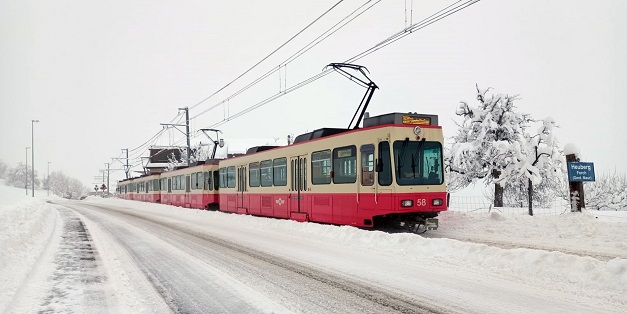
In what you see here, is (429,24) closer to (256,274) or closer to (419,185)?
(419,185)

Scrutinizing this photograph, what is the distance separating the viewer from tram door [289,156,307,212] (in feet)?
54.7

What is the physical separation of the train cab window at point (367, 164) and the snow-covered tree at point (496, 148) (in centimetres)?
1683

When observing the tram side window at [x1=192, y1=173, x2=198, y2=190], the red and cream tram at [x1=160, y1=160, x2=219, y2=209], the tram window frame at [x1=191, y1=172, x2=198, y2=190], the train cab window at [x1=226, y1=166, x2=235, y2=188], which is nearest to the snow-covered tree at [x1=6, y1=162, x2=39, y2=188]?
the red and cream tram at [x1=160, y1=160, x2=219, y2=209]

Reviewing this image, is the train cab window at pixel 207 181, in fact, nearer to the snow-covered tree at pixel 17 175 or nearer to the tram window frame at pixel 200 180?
the tram window frame at pixel 200 180

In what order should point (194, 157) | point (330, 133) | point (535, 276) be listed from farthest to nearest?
point (194, 157)
point (330, 133)
point (535, 276)

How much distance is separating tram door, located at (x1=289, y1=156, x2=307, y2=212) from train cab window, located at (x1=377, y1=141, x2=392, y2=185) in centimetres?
453

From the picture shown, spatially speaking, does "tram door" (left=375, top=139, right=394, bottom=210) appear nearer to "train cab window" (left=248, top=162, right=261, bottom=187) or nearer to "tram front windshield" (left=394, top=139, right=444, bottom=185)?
"tram front windshield" (left=394, top=139, right=444, bottom=185)

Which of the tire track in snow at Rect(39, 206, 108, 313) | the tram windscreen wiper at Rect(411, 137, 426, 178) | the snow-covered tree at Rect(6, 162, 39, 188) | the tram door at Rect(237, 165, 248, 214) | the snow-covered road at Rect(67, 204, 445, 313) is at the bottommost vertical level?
the snow-covered road at Rect(67, 204, 445, 313)

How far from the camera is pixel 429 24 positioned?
11602mm

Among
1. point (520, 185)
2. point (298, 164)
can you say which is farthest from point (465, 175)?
point (298, 164)

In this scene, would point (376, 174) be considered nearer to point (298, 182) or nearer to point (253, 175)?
point (298, 182)

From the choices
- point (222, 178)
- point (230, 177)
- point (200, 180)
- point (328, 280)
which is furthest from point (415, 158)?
point (200, 180)

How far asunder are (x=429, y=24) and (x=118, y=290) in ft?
31.2

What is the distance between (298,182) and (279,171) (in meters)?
2.05
